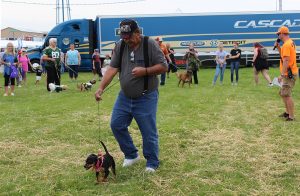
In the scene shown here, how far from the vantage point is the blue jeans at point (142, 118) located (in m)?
4.74

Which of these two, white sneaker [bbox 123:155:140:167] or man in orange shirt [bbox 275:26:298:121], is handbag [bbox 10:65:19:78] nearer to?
man in orange shirt [bbox 275:26:298:121]

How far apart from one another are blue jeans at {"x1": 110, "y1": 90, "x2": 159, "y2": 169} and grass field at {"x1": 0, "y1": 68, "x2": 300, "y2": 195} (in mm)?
300

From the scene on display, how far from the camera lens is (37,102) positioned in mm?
11148

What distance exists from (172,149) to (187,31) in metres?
19.5

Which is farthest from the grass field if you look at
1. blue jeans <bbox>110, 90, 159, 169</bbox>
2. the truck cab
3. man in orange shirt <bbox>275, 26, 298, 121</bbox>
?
the truck cab

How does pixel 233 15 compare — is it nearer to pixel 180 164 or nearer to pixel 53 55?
pixel 53 55

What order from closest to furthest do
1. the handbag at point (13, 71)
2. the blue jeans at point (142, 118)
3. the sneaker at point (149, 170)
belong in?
the blue jeans at point (142, 118)
the sneaker at point (149, 170)
the handbag at point (13, 71)

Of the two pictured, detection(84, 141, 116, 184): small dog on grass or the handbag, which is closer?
detection(84, 141, 116, 184): small dog on grass

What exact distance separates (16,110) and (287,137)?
240 inches

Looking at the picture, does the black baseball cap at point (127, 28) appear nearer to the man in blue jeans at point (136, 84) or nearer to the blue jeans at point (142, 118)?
the man in blue jeans at point (136, 84)

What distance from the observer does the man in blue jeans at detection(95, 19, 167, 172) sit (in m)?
4.56

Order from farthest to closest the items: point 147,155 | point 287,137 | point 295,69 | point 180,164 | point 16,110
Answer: point 16,110 → point 295,69 → point 287,137 → point 180,164 → point 147,155

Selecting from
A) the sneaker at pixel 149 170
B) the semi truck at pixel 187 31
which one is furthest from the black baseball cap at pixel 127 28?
the semi truck at pixel 187 31

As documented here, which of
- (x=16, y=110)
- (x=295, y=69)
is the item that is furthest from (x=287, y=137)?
(x=16, y=110)
